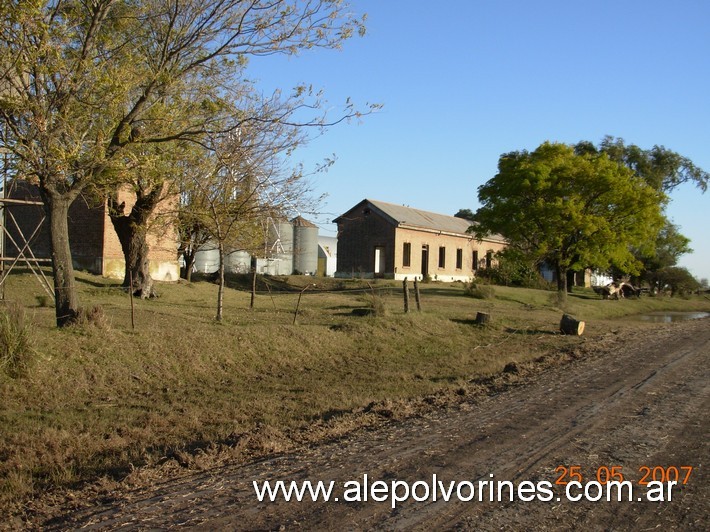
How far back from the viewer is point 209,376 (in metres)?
12.4

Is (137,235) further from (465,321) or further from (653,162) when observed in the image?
(653,162)

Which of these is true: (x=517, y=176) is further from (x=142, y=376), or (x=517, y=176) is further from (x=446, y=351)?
(x=142, y=376)

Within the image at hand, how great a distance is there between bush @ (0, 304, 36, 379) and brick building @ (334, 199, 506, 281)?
3274cm

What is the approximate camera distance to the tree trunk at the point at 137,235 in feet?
64.4

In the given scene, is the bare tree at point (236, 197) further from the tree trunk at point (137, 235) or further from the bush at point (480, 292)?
the bush at point (480, 292)

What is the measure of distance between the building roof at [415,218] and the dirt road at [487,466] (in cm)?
3244

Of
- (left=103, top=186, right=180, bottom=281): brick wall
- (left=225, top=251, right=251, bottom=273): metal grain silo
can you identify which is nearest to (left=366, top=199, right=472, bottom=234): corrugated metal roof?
(left=225, top=251, right=251, bottom=273): metal grain silo

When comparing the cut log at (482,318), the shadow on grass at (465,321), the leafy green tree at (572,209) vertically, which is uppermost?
the leafy green tree at (572,209)

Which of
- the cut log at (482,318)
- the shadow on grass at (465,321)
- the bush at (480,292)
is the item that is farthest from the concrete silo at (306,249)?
the cut log at (482,318)

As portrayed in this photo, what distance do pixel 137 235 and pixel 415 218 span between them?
29.4 meters

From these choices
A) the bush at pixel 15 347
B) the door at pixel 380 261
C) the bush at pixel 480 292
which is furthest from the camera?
the door at pixel 380 261

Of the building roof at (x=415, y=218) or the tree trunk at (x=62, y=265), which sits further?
the building roof at (x=415, y=218)

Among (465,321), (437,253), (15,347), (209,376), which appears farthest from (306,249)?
(15,347)

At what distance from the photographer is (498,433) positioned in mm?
7832
